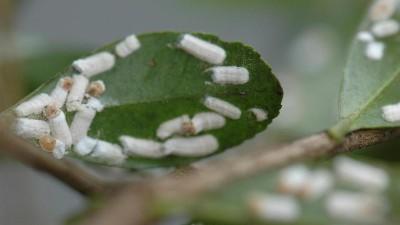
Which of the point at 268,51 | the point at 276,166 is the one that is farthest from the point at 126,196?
the point at 268,51

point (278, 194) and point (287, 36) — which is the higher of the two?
Result: point (287, 36)

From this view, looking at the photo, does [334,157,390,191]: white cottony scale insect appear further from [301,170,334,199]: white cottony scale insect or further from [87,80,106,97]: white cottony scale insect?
[87,80,106,97]: white cottony scale insect

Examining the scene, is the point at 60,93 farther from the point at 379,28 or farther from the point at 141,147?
the point at 379,28

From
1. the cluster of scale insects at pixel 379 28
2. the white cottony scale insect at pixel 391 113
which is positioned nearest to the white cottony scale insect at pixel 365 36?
the cluster of scale insects at pixel 379 28

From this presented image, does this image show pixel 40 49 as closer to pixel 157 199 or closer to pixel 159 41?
pixel 159 41

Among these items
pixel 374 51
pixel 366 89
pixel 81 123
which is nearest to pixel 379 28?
pixel 374 51

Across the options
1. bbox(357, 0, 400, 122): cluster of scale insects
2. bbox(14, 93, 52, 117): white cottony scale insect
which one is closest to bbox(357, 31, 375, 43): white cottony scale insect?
bbox(357, 0, 400, 122): cluster of scale insects
